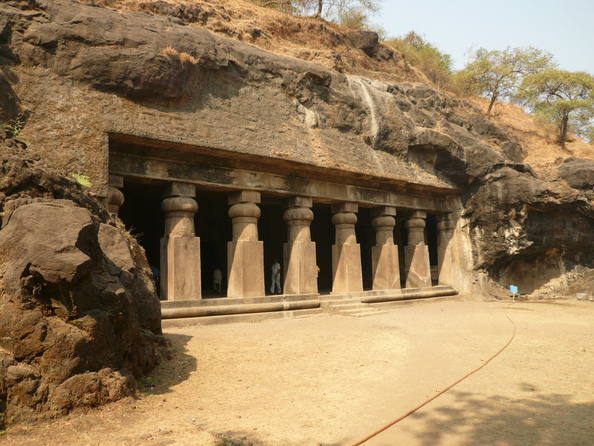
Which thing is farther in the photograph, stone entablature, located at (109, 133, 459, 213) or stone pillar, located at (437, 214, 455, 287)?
stone pillar, located at (437, 214, 455, 287)

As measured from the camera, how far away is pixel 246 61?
11531mm

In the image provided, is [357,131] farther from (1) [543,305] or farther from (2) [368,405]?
(2) [368,405]

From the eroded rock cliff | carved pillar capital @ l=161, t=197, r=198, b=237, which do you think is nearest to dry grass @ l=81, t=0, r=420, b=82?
the eroded rock cliff

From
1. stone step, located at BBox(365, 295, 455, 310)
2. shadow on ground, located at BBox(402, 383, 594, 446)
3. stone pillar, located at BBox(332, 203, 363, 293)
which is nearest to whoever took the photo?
shadow on ground, located at BBox(402, 383, 594, 446)

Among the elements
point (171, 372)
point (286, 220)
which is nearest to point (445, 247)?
point (286, 220)

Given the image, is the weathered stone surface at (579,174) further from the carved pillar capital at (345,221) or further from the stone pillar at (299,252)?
the stone pillar at (299,252)

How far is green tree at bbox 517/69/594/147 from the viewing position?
19719 mm

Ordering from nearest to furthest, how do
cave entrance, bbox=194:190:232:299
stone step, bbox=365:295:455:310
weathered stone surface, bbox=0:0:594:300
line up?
weathered stone surface, bbox=0:0:594:300
stone step, bbox=365:295:455:310
cave entrance, bbox=194:190:232:299

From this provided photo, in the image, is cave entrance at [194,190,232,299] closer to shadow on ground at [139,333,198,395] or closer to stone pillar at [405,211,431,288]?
stone pillar at [405,211,431,288]

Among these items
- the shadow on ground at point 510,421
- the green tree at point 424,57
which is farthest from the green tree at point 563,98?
the shadow on ground at point 510,421

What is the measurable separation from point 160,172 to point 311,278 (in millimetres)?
4408

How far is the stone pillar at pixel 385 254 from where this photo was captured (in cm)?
1379

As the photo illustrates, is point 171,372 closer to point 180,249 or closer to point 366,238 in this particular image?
point 180,249

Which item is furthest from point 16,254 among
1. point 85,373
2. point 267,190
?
point 267,190
